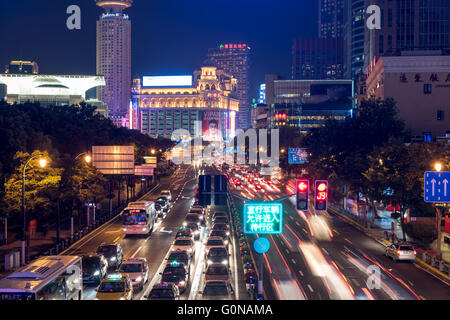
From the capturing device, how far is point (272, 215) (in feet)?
70.9

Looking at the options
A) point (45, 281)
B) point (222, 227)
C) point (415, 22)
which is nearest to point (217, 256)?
point (222, 227)

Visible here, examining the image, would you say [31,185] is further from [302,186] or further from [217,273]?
[302,186]

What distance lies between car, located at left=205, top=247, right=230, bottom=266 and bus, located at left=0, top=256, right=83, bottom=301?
8618 millimetres

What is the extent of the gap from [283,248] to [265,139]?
357 feet

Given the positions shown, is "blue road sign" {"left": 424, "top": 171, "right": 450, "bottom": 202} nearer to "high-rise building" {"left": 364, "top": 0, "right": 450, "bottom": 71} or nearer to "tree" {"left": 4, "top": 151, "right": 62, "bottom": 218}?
"tree" {"left": 4, "top": 151, "right": 62, "bottom": 218}

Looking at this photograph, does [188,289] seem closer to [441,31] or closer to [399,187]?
[399,187]

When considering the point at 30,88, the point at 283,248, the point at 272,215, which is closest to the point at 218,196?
the point at 272,215

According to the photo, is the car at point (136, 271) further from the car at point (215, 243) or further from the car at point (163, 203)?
the car at point (163, 203)

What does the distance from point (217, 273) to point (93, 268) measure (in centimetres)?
654

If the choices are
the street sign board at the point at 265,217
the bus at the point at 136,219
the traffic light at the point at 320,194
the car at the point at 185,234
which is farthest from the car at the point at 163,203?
the traffic light at the point at 320,194

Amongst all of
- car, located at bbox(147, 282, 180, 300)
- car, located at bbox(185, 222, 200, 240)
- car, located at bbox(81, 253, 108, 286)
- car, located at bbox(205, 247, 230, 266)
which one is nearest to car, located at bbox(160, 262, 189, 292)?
car, located at bbox(205, 247, 230, 266)

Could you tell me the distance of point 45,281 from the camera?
57.1 ft

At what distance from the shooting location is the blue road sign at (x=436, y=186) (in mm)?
25625
